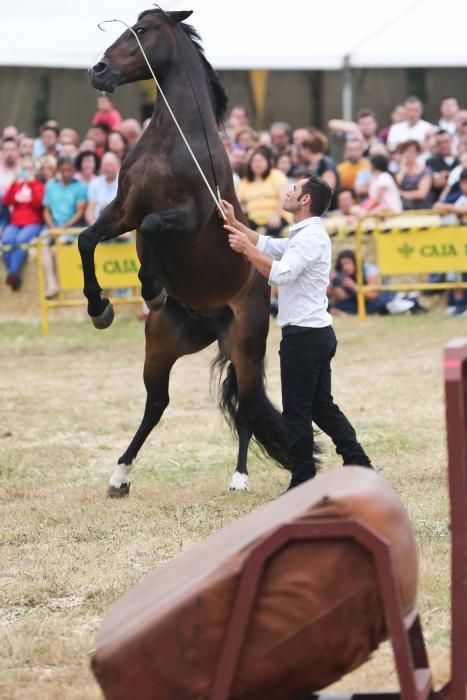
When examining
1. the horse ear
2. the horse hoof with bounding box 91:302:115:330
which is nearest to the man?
the horse hoof with bounding box 91:302:115:330

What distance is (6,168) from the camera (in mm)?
17688

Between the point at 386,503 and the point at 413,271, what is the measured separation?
1238 cm

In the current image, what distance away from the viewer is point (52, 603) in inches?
212

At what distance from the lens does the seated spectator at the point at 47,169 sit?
17188 mm

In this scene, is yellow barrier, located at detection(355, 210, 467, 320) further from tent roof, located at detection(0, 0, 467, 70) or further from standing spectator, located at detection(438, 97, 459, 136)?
tent roof, located at detection(0, 0, 467, 70)

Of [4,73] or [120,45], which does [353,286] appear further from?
[120,45]

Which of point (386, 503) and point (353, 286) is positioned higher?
point (386, 503)

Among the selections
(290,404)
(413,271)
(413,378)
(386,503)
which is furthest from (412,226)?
(386,503)

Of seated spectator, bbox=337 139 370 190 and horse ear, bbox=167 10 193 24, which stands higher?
horse ear, bbox=167 10 193 24

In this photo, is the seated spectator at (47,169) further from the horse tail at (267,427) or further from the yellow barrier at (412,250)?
the horse tail at (267,427)

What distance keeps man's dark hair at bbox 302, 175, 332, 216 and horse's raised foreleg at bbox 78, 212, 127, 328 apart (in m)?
1.53

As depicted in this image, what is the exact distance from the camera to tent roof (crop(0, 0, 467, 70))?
18.7 metres

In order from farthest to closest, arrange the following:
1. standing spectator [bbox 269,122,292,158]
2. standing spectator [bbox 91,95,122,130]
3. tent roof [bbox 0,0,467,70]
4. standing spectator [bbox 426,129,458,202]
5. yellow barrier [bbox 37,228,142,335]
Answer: tent roof [bbox 0,0,467,70] → standing spectator [bbox 91,95,122,130] → standing spectator [bbox 269,122,292,158] → standing spectator [bbox 426,129,458,202] → yellow barrier [bbox 37,228,142,335]

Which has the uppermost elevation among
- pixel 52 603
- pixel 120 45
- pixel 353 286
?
pixel 120 45
